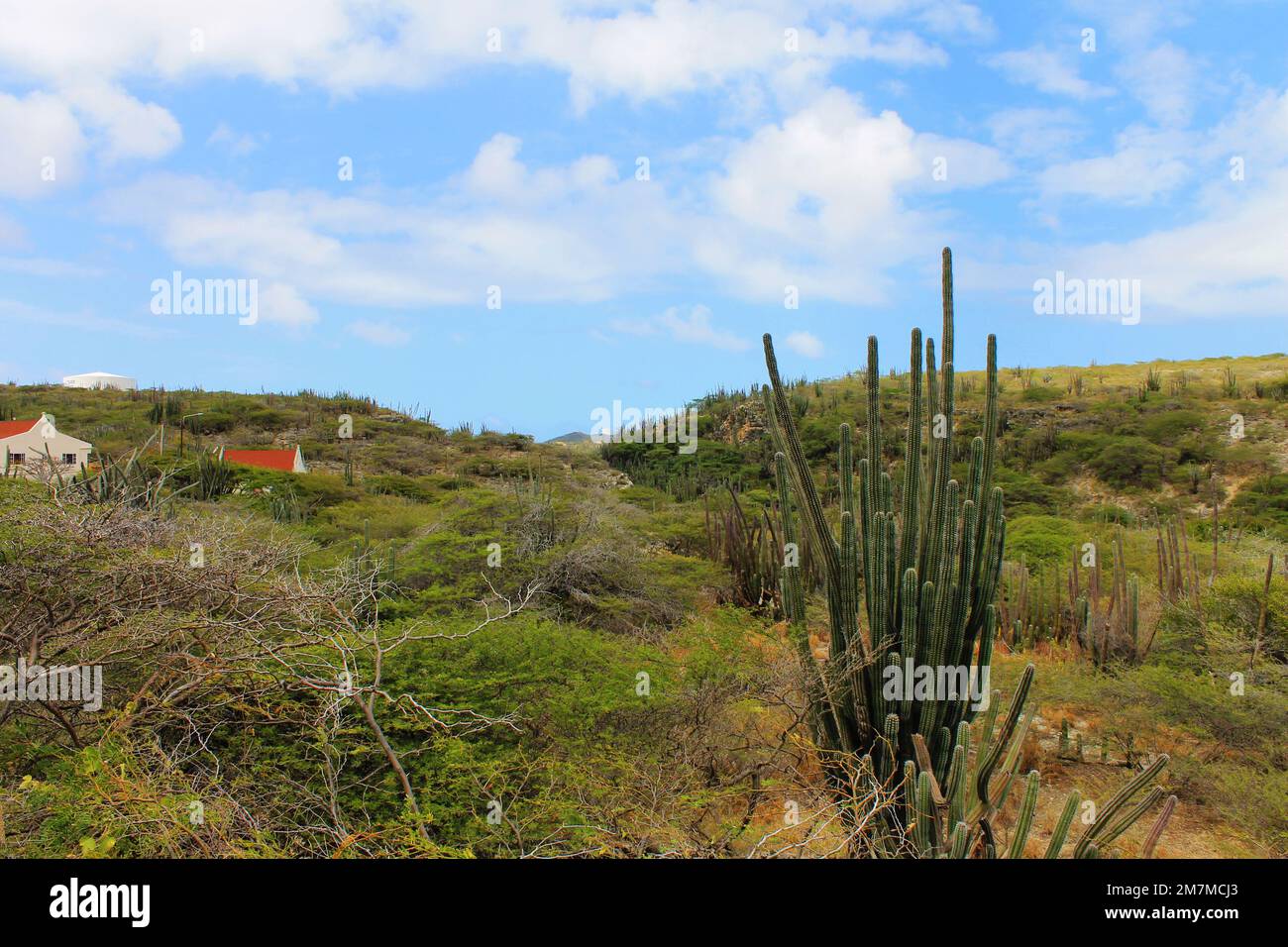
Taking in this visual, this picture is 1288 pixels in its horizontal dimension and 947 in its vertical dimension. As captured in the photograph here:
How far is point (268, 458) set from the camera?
23734 millimetres

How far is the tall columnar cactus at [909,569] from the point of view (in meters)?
4.48

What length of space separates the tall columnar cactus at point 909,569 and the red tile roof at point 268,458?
20.9 metres

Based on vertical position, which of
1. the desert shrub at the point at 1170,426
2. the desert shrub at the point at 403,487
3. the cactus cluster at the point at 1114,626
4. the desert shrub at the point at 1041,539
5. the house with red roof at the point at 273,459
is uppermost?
the desert shrub at the point at 1170,426

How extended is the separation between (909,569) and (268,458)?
22668 millimetres

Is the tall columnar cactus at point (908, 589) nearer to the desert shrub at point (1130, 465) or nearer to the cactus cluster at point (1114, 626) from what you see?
the cactus cluster at point (1114, 626)

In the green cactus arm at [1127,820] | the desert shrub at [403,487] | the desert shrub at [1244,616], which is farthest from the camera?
the desert shrub at [403,487]

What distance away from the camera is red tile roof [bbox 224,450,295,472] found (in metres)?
22.8

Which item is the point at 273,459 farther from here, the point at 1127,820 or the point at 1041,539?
the point at 1127,820

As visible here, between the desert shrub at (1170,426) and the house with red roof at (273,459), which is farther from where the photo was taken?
the desert shrub at (1170,426)

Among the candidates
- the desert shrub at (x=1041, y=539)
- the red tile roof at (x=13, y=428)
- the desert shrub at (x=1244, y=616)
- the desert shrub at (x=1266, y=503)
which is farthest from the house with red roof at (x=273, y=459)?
the desert shrub at (x=1266, y=503)

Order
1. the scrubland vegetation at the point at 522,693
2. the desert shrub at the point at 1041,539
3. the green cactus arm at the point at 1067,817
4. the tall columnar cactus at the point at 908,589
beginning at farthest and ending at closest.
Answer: the desert shrub at the point at 1041,539 < the tall columnar cactus at the point at 908,589 < the scrubland vegetation at the point at 522,693 < the green cactus arm at the point at 1067,817

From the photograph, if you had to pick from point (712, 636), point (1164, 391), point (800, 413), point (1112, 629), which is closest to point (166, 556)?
point (712, 636)

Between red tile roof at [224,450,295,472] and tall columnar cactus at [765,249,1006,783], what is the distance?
20.9m
